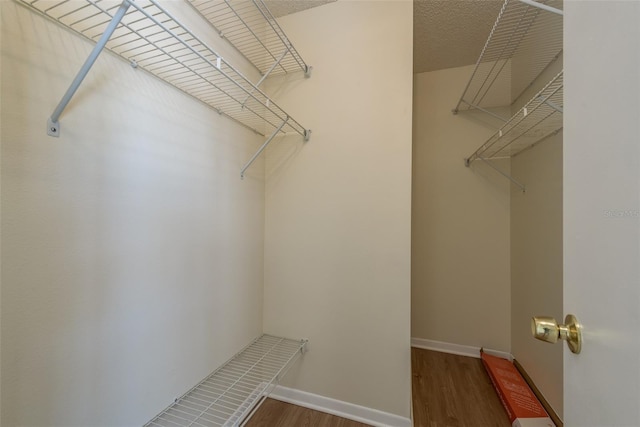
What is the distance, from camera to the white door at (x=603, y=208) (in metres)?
0.32

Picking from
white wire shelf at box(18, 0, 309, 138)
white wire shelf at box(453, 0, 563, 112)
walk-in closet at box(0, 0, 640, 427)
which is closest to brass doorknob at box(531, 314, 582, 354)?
walk-in closet at box(0, 0, 640, 427)

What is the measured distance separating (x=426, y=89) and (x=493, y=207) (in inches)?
48.4

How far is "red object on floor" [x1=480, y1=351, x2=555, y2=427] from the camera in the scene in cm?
131

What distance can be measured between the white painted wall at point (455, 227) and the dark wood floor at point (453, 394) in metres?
0.23

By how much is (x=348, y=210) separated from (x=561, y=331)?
107 centimetres

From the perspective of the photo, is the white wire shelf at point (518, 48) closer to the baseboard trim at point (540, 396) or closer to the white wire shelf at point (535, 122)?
the white wire shelf at point (535, 122)

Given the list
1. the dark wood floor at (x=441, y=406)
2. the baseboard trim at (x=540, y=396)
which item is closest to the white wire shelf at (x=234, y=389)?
the dark wood floor at (x=441, y=406)

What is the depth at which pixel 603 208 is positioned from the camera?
0.38 m

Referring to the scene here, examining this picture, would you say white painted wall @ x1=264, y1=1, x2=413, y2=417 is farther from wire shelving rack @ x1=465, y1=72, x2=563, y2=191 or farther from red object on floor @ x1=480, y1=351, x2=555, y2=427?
red object on floor @ x1=480, y1=351, x2=555, y2=427

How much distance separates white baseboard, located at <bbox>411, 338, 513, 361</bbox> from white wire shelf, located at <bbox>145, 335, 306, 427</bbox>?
1.31 metres

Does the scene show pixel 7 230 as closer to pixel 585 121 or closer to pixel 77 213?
pixel 77 213

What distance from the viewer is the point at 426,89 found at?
86.9 inches

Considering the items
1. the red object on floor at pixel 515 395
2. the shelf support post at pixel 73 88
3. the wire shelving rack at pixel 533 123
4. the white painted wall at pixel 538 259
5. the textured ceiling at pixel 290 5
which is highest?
the textured ceiling at pixel 290 5

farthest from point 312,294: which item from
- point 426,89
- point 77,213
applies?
point 426,89
